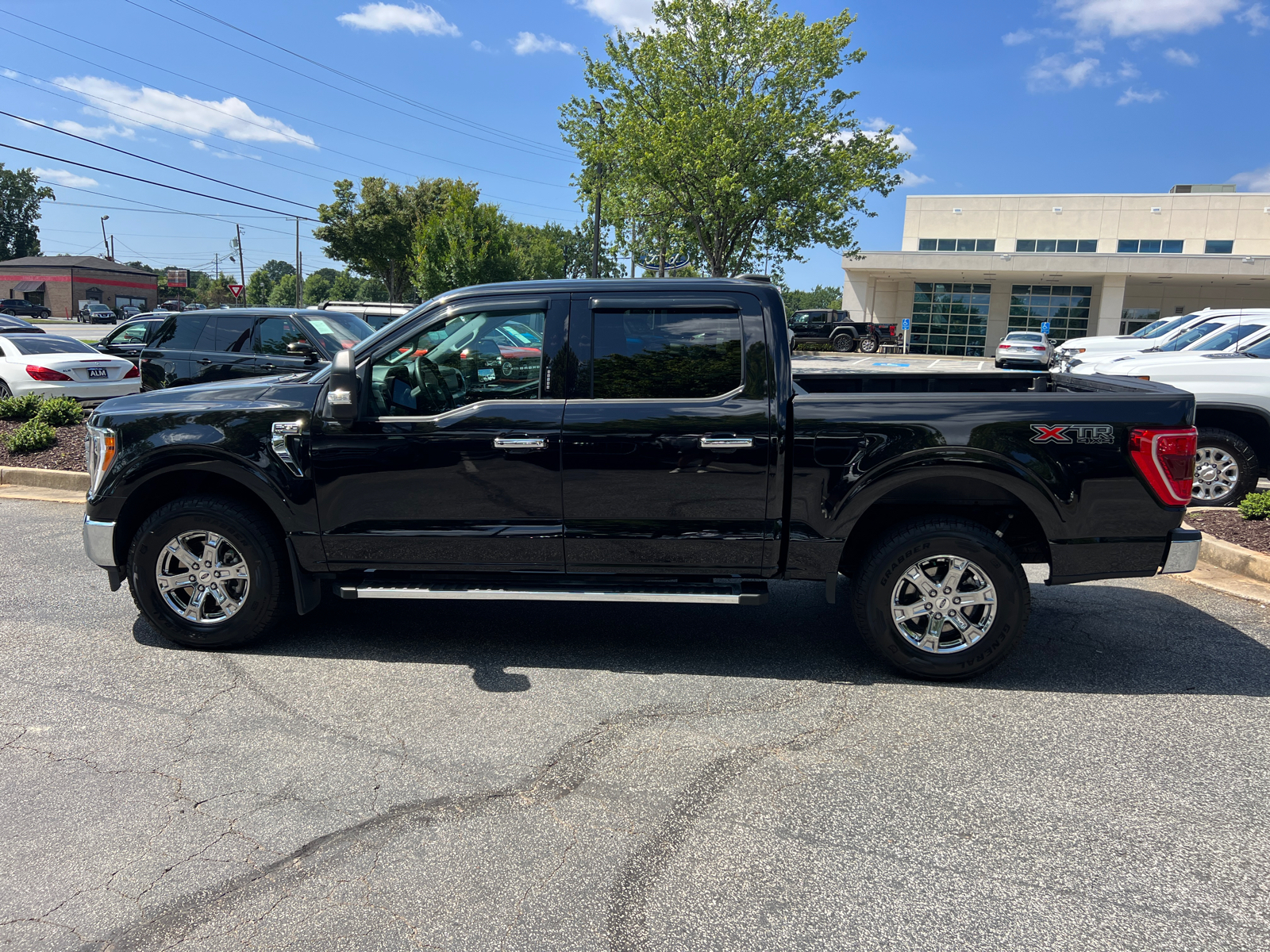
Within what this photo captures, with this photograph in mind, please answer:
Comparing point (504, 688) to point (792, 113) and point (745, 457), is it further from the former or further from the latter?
point (792, 113)

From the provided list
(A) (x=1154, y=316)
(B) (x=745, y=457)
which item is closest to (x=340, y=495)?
(B) (x=745, y=457)

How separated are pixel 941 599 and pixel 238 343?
1000 cm

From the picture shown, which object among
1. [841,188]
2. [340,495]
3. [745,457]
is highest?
[841,188]

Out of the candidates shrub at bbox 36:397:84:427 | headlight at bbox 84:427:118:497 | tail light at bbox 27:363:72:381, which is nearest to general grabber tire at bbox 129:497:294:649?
headlight at bbox 84:427:118:497

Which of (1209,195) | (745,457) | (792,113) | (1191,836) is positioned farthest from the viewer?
(1209,195)

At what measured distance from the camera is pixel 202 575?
15.8ft

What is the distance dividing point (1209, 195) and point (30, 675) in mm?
57951

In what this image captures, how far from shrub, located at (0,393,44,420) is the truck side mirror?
905 cm

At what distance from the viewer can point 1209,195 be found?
4775cm

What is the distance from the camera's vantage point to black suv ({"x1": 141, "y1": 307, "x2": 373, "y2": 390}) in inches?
436

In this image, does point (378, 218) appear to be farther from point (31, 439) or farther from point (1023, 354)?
point (31, 439)

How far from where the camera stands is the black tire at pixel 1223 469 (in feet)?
27.5

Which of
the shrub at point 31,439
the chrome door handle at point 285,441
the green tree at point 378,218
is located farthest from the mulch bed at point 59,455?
the green tree at point 378,218

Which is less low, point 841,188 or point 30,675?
point 841,188
